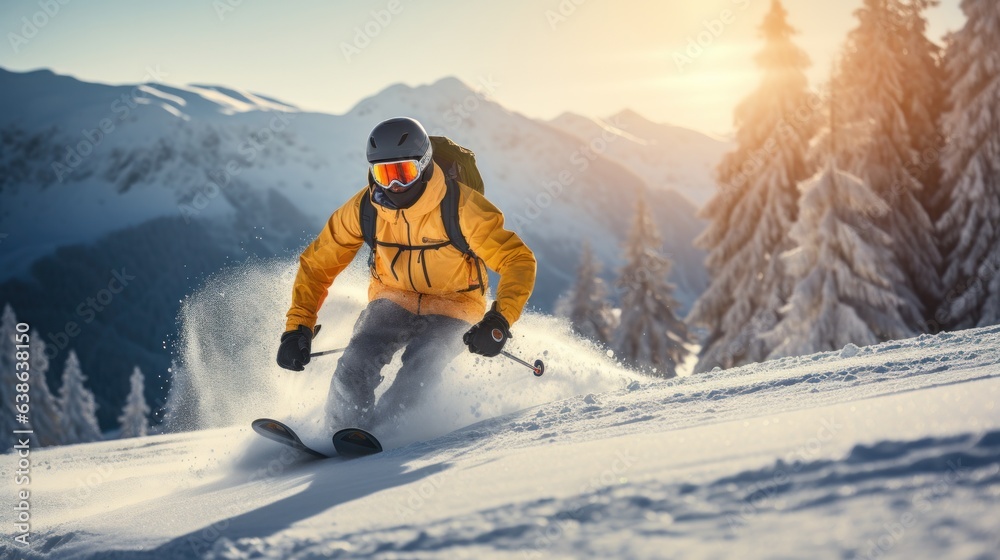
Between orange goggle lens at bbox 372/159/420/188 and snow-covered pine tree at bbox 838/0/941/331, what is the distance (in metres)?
13.8

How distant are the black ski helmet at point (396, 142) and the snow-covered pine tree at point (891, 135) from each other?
13.6 m

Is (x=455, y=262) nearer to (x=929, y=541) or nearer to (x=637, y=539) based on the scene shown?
(x=637, y=539)

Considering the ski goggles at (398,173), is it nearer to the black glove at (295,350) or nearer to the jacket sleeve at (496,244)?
the jacket sleeve at (496,244)

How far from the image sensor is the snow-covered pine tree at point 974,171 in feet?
46.0

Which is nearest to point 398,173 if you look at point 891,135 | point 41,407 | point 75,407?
point 891,135

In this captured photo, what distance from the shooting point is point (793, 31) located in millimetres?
16969

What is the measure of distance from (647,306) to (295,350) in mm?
19440

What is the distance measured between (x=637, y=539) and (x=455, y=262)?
11.8 ft

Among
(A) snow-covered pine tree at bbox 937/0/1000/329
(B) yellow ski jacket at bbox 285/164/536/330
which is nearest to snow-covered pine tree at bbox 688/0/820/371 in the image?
(A) snow-covered pine tree at bbox 937/0/1000/329

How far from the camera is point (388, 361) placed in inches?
192

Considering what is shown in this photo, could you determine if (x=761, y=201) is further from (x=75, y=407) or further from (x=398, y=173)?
(x=75, y=407)

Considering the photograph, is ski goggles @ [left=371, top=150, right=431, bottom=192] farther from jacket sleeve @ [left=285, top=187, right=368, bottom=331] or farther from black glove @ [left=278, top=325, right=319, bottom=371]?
black glove @ [left=278, top=325, right=319, bottom=371]

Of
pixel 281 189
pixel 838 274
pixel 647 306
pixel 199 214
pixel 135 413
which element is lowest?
pixel 838 274

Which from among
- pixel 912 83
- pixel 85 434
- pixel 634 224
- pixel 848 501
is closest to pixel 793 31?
pixel 912 83
